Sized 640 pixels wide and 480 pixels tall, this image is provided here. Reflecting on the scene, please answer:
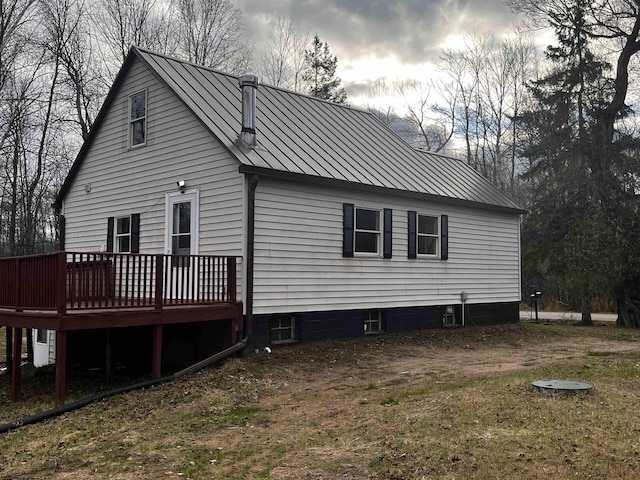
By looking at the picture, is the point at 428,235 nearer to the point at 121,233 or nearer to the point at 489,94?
the point at 121,233

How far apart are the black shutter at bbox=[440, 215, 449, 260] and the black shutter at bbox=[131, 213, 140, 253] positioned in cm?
724

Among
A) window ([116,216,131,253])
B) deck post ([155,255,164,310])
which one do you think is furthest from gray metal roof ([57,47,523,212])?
window ([116,216,131,253])

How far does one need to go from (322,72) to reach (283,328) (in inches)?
1040

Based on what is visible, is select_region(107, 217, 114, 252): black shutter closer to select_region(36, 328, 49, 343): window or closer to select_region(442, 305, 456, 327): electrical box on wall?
select_region(36, 328, 49, 343): window

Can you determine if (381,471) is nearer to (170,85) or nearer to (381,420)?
(381,420)

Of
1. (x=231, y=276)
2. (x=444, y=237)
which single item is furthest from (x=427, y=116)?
(x=231, y=276)

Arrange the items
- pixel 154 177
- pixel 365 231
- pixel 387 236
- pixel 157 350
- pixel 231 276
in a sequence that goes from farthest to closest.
A: pixel 387 236, pixel 365 231, pixel 154 177, pixel 231 276, pixel 157 350

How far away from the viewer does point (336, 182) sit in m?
12.4

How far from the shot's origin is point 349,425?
22.6ft

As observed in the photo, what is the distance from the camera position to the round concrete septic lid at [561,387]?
287 inches

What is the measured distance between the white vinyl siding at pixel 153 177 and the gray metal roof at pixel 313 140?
14.1 inches

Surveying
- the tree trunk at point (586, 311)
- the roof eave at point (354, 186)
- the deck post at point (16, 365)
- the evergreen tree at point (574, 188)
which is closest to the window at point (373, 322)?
the roof eave at point (354, 186)

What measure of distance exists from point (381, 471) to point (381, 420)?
5.10 feet

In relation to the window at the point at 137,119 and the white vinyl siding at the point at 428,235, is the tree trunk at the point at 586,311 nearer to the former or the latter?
the white vinyl siding at the point at 428,235
